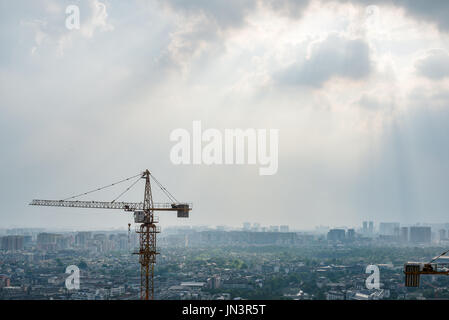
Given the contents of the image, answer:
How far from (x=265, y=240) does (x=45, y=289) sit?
58.3 m

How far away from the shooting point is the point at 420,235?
3211 inches

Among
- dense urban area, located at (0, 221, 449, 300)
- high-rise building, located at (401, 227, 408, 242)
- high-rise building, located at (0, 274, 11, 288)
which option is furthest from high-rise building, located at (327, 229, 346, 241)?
high-rise building, located at (0, 274, 11, 288)

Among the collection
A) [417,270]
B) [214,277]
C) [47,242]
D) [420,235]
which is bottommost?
[47,242]

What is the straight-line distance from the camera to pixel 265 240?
8638 centimetres

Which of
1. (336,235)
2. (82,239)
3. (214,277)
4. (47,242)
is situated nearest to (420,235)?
(336,235)

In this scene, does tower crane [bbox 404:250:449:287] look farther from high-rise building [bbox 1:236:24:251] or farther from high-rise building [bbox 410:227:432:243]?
high-rise building [bbox 410:227:432:243]

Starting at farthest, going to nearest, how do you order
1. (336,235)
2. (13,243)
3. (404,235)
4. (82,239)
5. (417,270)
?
1. (336,235)
2. (404,235)
3. (82,239)
4. (13,243)
5. (417,270)

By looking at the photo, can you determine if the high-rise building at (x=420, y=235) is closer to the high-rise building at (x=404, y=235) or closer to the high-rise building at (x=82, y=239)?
the high-rise building at (x=404, y=235)

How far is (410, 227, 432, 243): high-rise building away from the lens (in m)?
80.3

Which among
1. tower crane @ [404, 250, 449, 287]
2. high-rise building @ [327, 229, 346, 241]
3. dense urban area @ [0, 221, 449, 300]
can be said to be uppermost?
tower crane @ [404, 250, 449, 287]

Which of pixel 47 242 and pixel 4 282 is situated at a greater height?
pixel 4 282

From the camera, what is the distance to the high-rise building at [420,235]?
80312 mm

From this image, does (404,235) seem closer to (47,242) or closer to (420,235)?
(420,235)
